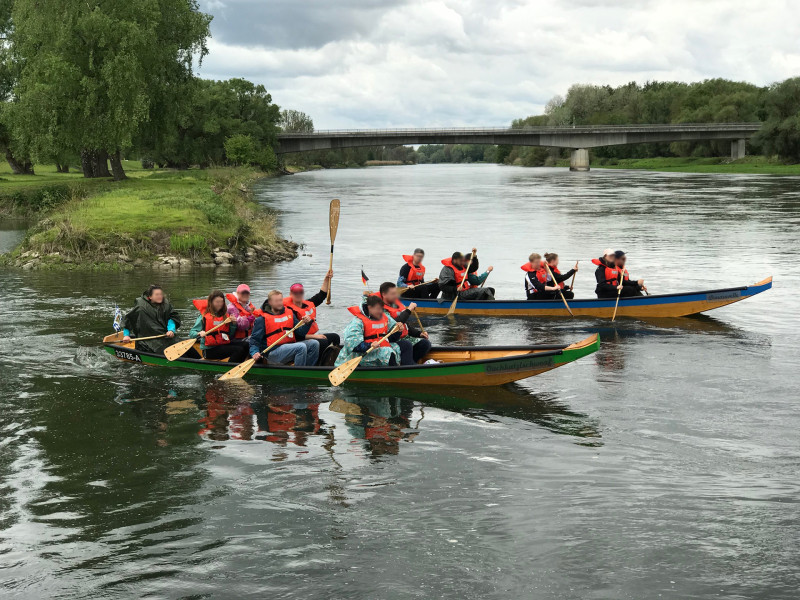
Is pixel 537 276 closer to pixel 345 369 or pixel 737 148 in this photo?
pixel 345 369

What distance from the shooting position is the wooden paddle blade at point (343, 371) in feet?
39.7

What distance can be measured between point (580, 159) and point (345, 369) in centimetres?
8794

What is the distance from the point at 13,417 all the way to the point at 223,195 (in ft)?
80.9

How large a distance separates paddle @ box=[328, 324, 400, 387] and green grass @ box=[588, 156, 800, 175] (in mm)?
68541

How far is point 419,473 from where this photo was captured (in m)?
9.61

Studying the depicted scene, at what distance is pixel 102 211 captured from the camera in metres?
28.2

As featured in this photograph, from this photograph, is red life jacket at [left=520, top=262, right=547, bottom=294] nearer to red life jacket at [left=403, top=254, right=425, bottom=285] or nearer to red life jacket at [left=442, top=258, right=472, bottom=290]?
red life jacket at [left=442, top=258, right=472, bottom=290]

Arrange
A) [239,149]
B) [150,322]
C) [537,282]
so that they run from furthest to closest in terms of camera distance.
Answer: [239,149] → [537,282] → [150,322]

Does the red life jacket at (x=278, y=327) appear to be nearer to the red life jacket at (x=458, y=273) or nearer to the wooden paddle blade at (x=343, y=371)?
the wooden paddle blade at (x=343, y=371)

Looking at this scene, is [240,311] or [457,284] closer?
[240,311]

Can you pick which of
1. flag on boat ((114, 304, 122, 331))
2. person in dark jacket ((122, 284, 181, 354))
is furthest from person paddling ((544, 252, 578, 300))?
flag on boat ((114, 304, 122, 331))

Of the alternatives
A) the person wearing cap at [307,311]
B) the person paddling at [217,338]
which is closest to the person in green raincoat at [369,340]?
the person wearing cap at [307,311]

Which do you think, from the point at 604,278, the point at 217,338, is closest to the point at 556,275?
the point at 604,278

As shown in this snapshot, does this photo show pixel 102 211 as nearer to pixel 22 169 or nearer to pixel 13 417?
pixel 13 417
